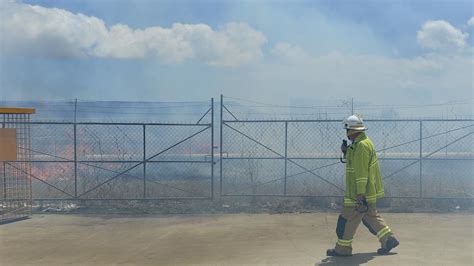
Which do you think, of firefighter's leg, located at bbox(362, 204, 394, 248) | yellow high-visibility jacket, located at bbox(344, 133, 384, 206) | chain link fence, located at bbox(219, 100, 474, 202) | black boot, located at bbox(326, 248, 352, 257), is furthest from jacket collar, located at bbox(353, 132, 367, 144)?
chain link fence, located at bbox(219, 100, 474, 202)

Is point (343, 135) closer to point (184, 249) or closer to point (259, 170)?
point (259, 170)

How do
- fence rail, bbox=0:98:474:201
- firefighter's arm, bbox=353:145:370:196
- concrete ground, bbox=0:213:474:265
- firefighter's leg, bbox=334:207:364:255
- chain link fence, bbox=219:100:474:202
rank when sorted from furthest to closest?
chain link fence, bbox=219:100:474:202, fence rail, bbox=0:98:474:201, concrete ground, bbox=0:213:474:265, firefighter's leg, bbox=334:207:364:255, firefighter's arm, bbox=353:145:370:196

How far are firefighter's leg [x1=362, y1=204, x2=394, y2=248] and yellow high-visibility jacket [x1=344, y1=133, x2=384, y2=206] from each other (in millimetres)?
Answer: 170

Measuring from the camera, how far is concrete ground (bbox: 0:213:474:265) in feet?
19.3

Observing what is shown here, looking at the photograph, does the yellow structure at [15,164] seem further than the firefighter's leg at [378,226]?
Yes

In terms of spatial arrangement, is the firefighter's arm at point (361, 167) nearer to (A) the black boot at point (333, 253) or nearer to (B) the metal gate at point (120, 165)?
(A) the black boot at point (333, 253)

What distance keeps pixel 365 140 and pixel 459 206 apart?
4.47 meters

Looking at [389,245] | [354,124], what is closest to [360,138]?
[354,124]

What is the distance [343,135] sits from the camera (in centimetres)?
1123


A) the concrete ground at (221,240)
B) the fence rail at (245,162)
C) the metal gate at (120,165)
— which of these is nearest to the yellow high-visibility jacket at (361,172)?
the concrete ground at (221,240)

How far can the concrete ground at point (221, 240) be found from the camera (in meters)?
5.88

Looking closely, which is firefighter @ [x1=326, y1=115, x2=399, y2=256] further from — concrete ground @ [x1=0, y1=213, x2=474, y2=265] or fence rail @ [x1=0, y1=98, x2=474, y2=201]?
fence rail @ [x1=0, y1=98, x2=474, y2=201]

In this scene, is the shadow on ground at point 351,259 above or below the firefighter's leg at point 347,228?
below

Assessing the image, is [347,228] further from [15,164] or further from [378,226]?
[15,164]
